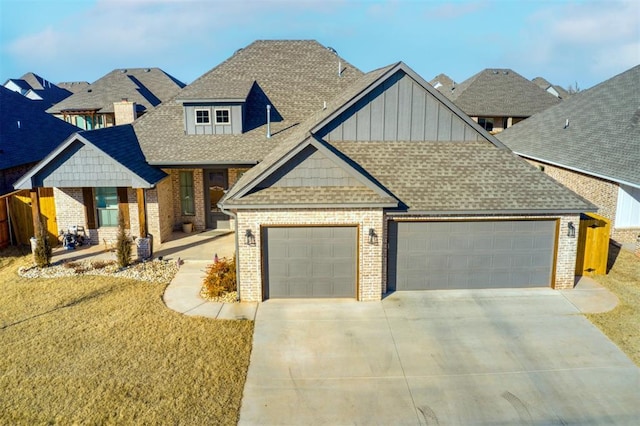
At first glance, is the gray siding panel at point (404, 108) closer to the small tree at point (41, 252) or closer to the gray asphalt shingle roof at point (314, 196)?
the gray asphalt shingle roof at point (314, 196)

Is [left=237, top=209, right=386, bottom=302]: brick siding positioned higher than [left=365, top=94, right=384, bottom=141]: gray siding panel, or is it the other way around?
[left=365, top=94, right=384, bottom=141]: gray siding panel

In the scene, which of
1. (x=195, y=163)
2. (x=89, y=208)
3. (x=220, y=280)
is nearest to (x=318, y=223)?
(x=220, y=280)

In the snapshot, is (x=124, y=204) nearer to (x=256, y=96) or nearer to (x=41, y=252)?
(x=41, y=252)

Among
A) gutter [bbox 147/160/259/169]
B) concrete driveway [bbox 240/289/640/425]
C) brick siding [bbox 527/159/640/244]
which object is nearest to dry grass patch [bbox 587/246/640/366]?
concrete driveway [bbox 240/289/640/425]

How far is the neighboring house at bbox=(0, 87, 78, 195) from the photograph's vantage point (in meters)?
21.0

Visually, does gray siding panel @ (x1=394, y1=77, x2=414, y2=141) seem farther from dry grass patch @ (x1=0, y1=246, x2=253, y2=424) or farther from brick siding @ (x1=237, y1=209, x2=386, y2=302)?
dry grass patch @ (x1=0, y1=246, x2=253, y2=424)

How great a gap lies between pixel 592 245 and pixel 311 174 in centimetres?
976

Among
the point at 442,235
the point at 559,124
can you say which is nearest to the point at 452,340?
the point at 442,235

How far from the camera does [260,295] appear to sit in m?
13.7

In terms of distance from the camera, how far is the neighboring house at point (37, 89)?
197ft

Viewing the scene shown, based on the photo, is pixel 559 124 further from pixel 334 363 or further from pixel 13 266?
pixel 13 266

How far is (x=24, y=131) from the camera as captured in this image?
2386cm

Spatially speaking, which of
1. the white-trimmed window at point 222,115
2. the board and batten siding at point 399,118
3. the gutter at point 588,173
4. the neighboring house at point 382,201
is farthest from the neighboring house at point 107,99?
the gutter at point 588,173

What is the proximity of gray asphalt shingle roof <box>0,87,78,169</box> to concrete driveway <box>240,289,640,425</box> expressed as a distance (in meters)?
15.8
